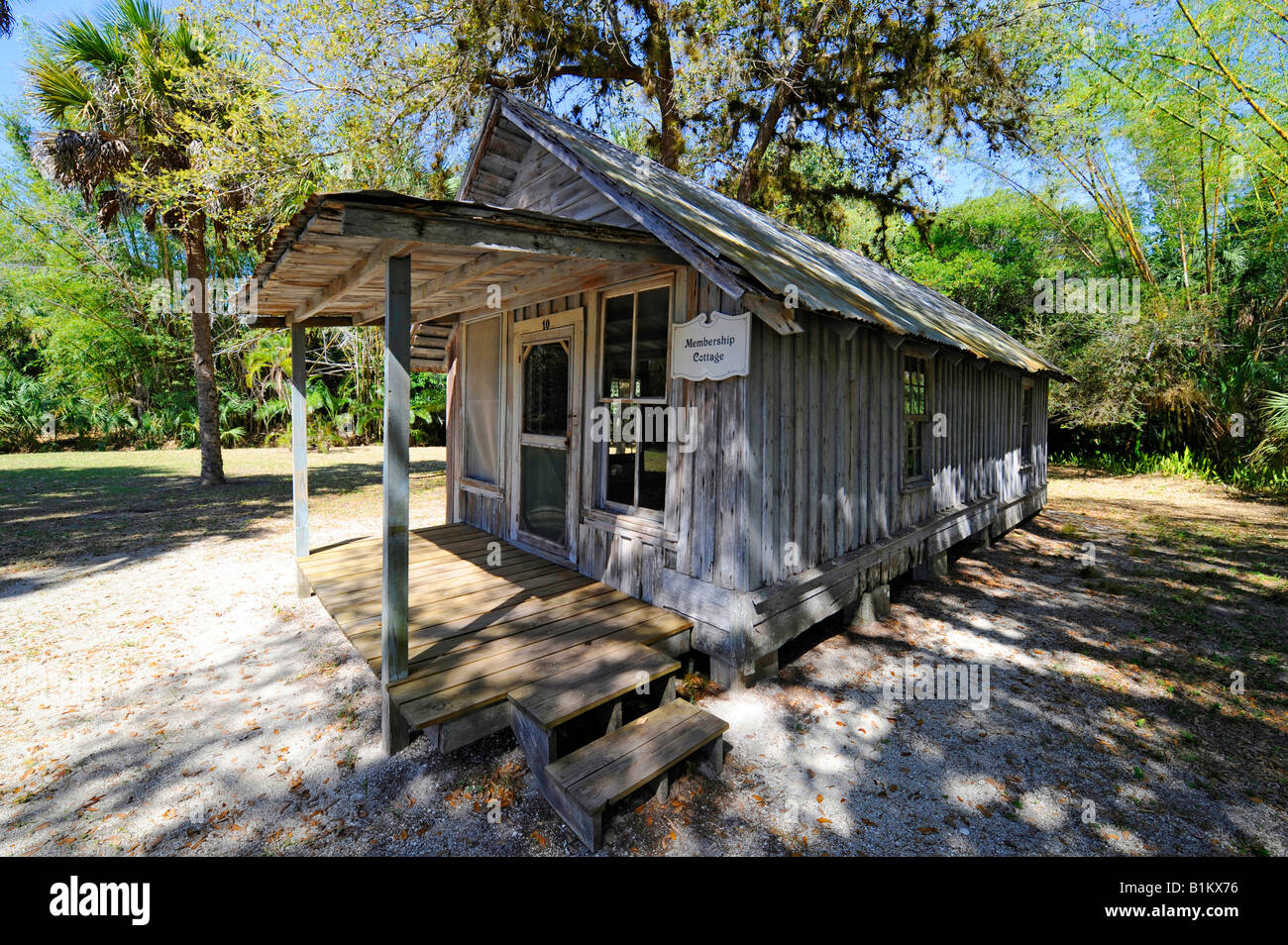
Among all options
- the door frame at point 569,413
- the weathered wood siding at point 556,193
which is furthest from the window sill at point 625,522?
the weathered wood siding at point 556,193

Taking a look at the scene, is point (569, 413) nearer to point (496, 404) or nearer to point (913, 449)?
point (496, 404)

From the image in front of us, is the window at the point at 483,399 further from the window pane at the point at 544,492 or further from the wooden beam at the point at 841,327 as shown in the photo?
the wooden beam at the point at 841,327

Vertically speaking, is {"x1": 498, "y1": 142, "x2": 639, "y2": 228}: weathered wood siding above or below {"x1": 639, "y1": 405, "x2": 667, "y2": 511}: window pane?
above

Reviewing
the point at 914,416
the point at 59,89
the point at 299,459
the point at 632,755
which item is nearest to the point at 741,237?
the point at 914,416

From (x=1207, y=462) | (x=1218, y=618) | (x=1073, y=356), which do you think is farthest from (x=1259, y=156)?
(x=1218, y=618)

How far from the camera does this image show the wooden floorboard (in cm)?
336

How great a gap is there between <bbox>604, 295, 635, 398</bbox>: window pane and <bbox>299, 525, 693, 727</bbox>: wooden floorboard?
1763 millimetres

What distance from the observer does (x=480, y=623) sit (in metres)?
4.30

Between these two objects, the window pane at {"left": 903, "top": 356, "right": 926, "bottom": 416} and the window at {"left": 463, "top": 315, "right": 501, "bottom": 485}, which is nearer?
the window pane at {"left": 903, "top": 356, "right": 926, "bottom": 416}

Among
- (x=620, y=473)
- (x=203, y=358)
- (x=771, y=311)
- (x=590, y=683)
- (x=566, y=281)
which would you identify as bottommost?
(x=590, y=683)

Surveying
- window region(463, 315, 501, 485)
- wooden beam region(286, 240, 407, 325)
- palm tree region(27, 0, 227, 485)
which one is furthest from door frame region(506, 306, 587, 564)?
palm tree region(27, 0, 227, 485)

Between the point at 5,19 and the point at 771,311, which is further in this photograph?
the point at 5,19

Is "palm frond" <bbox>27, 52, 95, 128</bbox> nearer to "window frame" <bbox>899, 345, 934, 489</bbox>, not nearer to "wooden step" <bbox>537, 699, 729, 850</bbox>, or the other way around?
"window frame" <bbox>899, 345, 934, 489</bbox>

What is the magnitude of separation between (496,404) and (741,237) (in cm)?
329
